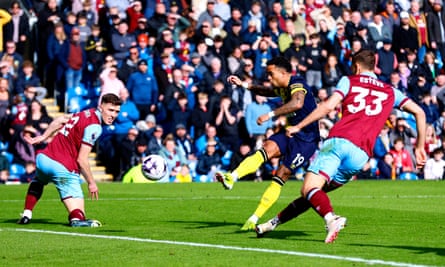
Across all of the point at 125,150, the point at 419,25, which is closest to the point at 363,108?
the point at 125,150

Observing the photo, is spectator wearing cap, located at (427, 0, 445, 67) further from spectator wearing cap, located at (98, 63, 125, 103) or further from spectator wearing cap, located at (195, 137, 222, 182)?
spectator wearing cap, located at (98, 63, 125, 103)

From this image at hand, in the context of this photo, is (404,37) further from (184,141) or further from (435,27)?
(184,141)

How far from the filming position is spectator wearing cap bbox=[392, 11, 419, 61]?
35.6 metres

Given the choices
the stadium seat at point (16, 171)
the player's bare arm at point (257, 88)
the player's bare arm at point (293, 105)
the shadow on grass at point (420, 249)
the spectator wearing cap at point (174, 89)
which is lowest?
the stadium seat at point (16, 171)

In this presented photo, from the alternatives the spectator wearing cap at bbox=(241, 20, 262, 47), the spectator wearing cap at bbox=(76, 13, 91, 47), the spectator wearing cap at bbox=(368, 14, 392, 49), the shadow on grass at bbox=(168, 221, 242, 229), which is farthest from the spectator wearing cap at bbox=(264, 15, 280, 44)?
the shadow on grass at bbox=(168, 221, 242, 229)

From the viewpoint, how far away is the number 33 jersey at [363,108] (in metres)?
12.9

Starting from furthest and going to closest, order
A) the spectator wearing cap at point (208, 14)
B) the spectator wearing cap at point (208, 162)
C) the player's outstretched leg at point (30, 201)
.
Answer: the spectator wearing cap at point (208, 14), the spectator wearing cap at point (208, 162), the player's outstretched leg at point (30, 201)

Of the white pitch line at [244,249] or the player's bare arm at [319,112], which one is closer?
the white pitch line at [244,249]

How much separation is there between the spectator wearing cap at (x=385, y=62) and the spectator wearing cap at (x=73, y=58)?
368 inches

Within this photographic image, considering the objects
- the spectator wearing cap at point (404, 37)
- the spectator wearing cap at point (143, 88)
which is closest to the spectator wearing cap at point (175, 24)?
the spectator wearing cap at point (143, 88)

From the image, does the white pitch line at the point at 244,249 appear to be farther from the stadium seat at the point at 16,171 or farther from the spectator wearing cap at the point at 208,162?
the spectator wearing cap at the point at 208,162

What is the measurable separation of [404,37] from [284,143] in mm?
21223

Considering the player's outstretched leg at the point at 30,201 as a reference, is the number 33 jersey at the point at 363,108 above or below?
above

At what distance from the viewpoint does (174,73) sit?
98.8ft
